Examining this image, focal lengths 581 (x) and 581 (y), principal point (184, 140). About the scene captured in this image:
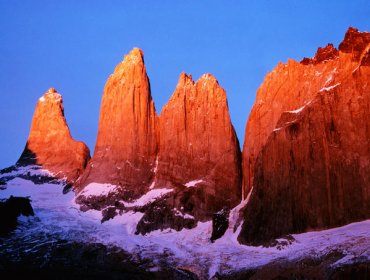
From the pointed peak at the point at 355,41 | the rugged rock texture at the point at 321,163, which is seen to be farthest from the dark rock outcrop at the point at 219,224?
the pointed peak at the point at 355,41

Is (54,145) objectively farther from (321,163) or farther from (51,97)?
(321,163)

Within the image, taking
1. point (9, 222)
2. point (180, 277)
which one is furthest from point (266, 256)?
point (9, 222)

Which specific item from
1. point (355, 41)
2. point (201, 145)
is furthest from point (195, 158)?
point (355, 41)

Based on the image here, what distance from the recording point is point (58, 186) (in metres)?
105

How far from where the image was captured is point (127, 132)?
331 ft

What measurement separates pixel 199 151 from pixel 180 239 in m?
20.6

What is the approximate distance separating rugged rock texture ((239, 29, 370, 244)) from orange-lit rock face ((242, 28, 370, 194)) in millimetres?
749

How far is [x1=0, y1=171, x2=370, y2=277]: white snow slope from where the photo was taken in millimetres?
57469

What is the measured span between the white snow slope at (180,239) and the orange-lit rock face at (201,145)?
20.6 feet

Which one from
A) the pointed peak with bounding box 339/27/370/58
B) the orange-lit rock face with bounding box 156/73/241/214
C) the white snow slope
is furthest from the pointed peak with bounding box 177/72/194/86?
the pointed peak with bounding box 339/27/370/58

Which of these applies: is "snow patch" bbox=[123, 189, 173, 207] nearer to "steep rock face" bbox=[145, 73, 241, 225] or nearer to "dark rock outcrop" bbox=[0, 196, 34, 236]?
"steep rock face" bbox=[145, 73, 241, 225]

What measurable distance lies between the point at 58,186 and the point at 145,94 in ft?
75.2

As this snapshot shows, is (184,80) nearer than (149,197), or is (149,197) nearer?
(149,197)

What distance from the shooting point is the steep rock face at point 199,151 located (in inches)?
3329
